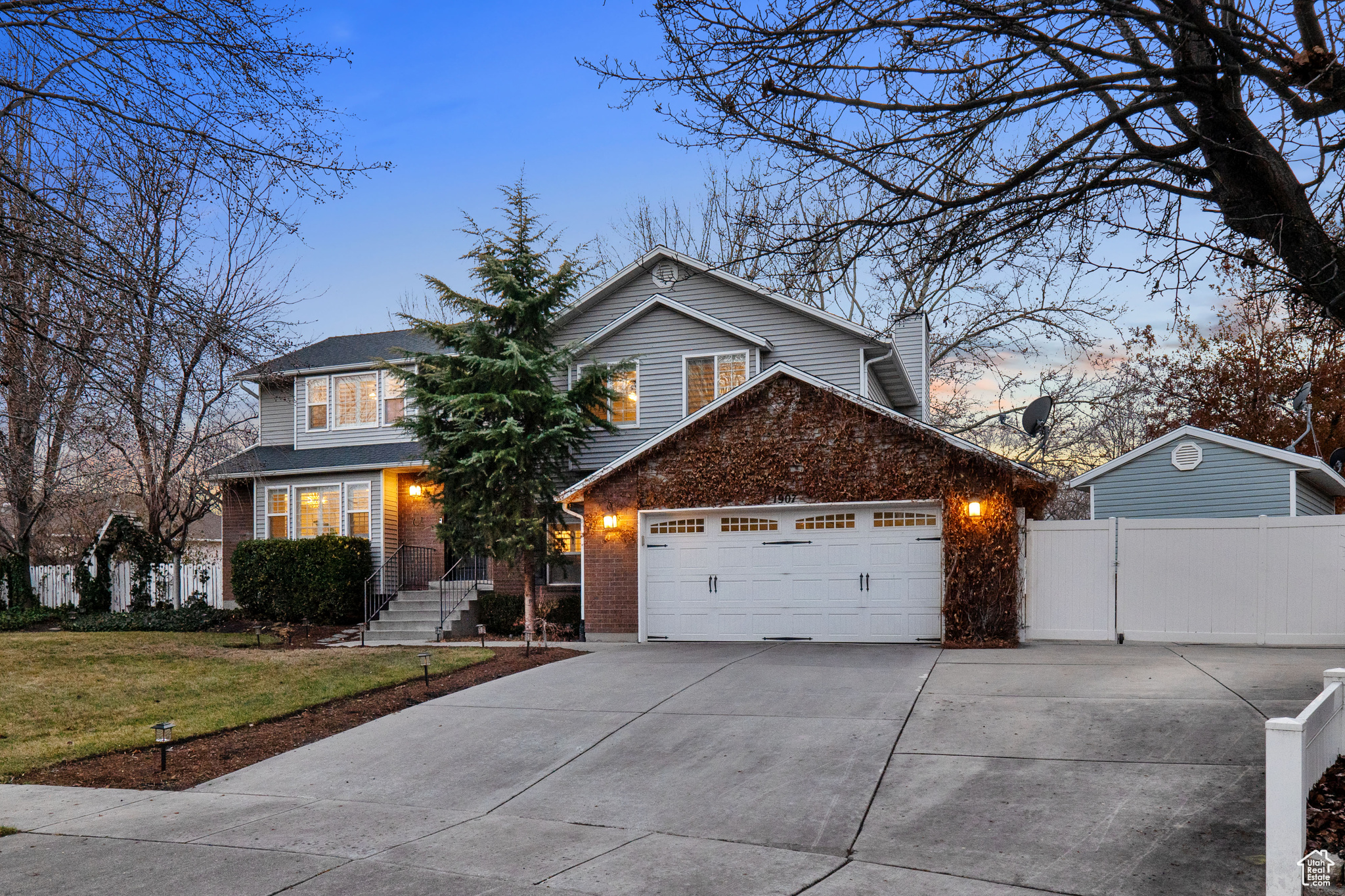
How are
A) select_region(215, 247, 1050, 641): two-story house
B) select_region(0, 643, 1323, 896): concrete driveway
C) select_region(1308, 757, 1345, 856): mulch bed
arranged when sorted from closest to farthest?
select_region(1308, 757, 1345, 856): mulch bed → select_region(0, 643, 1323, 896): concrete driveway → select_region(215, 247, 1050, 641): two-story house

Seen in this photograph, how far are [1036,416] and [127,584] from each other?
1987 centimetres

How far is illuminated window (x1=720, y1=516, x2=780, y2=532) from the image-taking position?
50.4ft

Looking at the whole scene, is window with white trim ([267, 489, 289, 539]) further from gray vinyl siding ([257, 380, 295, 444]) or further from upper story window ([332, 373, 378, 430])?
upper story window ([332, 373, 378, 430])

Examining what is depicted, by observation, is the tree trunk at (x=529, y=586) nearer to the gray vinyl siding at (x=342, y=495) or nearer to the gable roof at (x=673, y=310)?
the gable roof at (x=673, y=310)

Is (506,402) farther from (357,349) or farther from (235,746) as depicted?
(357,349)

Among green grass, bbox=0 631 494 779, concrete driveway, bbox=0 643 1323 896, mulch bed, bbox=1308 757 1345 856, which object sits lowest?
green grass, bbox=0 631 494 779

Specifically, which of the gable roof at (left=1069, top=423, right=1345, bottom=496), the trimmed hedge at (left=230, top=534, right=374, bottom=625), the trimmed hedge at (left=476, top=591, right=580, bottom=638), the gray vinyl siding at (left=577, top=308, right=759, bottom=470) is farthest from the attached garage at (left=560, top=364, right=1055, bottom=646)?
the trimmed hedge at (left=230, top=534, right=374, bottom=625)

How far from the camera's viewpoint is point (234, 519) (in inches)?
919

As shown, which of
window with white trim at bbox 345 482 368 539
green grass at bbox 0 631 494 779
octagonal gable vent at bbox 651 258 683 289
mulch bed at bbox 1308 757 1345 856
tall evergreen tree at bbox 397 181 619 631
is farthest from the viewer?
window with white trim at bbox 345 482 368 539

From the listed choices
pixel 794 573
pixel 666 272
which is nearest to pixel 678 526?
pixel 794 573

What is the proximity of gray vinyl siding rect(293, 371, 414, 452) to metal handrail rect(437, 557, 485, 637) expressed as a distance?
3394 millimetres

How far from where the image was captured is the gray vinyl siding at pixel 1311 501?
17.9m

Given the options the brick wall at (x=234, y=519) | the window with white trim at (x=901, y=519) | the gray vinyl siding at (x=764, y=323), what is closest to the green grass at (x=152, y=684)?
the brick wall at (x=234, y=519)

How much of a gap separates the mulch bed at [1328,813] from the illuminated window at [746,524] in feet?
31.2
